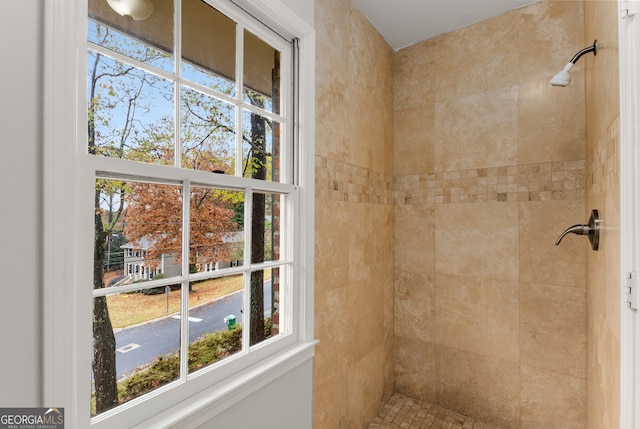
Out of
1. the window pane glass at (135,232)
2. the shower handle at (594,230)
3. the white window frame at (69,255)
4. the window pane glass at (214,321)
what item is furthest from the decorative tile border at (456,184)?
the white window frame at (69,255)

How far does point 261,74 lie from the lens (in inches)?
53.6

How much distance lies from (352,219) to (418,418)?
4.49 feet

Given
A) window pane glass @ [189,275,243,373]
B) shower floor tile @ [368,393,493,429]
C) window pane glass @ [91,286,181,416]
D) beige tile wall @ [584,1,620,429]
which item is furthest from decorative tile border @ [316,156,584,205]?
shower floor tile @ [368,393,493,429]

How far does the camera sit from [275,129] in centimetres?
142

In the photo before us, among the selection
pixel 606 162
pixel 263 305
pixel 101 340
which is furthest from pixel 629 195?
pixel 101 340

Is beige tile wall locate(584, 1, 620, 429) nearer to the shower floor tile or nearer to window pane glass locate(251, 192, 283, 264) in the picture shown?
the shower floor tile

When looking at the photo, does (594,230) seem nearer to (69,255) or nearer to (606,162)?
(606,162)

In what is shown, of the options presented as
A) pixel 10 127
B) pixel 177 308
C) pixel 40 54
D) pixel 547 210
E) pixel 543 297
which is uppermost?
pixel 40 54

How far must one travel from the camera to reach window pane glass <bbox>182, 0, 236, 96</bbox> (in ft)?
3.55

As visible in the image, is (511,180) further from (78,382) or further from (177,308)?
(78,382)

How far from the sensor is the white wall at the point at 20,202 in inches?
25.6

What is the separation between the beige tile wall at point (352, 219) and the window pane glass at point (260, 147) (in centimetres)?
24

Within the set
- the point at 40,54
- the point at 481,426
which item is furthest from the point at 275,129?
the point at 481,426

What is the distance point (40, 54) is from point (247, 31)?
0.77 m
